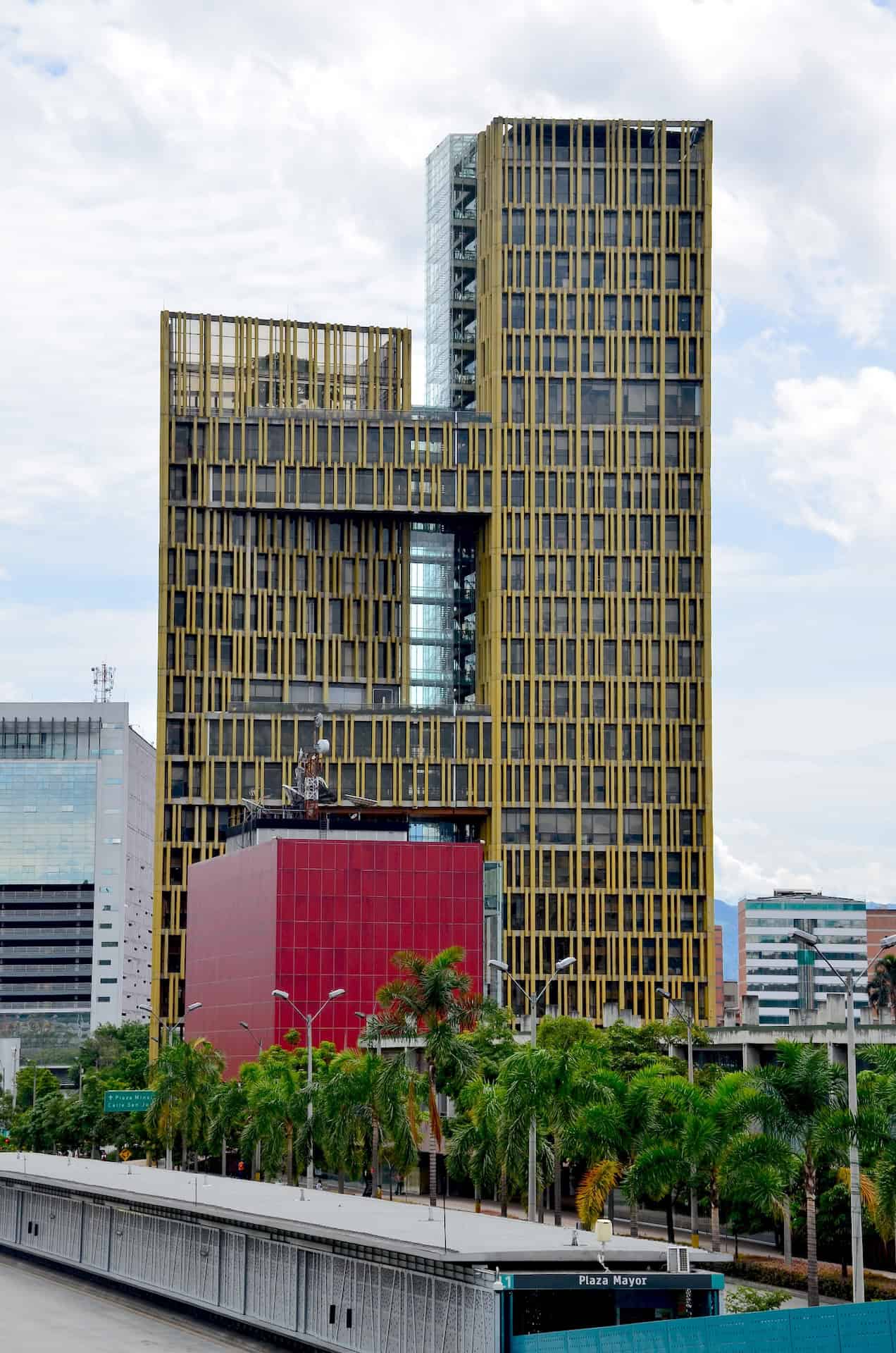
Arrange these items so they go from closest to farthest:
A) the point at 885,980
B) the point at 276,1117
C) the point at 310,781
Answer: the point at 276,1117 < the point at 310,781 < the point at 885,980

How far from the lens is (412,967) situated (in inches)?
3241

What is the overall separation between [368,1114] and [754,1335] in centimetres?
5248

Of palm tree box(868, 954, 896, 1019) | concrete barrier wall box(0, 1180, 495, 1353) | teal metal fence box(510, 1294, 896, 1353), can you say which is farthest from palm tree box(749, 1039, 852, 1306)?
palm tree box(868, 954, 896, 1019)

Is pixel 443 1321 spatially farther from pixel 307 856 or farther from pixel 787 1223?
pixel 307 856

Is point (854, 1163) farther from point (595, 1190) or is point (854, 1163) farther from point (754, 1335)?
point (754, 1335)

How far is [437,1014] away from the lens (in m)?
81.2

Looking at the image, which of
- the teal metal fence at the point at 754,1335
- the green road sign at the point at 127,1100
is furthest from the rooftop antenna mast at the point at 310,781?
the teal metal fence at the point at 754,1335

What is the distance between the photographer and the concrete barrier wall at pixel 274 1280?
4000 cm

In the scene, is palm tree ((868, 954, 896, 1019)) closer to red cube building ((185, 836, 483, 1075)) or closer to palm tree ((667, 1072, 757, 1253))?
red cube building ((185, 836, 483, 1075))

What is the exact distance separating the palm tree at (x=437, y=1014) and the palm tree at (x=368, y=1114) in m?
1.33

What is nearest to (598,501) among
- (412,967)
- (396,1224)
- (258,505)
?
(258,505)

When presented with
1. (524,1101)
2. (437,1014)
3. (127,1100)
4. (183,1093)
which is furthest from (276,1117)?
(524,1101)

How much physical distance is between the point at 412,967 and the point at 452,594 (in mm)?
105567

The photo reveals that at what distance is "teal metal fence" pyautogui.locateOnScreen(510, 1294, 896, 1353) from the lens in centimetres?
3453
